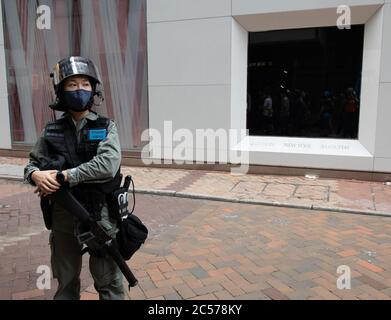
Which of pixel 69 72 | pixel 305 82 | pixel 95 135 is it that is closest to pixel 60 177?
pixel 95 135

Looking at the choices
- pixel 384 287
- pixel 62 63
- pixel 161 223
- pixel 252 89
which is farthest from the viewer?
pixel 252 89

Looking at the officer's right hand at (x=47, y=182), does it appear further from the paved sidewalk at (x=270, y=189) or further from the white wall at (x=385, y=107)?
the white wall at (x=385, y=107)

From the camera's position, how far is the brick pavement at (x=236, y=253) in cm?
347

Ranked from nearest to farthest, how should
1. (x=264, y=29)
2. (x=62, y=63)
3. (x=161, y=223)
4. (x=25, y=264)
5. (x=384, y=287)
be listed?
(x=62, y=63), (x=384, y=287), (x=25, y=264), (x=161, y=223), (x=264, y=29)

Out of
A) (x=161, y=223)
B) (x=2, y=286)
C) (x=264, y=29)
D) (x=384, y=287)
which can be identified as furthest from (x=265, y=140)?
(x=2, y=286)

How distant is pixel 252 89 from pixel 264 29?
168 cm

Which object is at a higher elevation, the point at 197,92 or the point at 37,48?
the point at 37,48

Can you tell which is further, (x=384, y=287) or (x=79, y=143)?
(x=384, y=287)

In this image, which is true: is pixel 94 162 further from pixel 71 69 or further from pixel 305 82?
pixel 305 82

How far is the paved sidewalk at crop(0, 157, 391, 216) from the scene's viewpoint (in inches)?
244

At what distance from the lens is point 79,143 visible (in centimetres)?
245

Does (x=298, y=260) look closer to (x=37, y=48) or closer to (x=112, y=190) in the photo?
(x=112, y=190)

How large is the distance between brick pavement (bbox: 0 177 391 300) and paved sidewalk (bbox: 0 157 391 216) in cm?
31

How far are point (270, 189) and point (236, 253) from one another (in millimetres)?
2977
